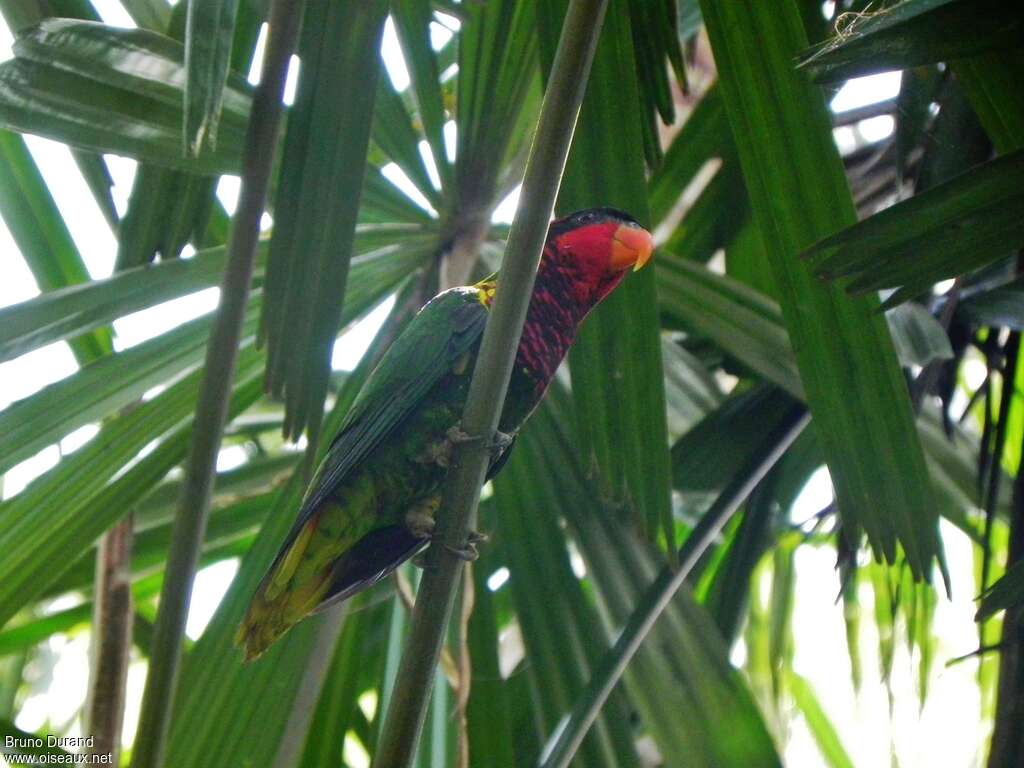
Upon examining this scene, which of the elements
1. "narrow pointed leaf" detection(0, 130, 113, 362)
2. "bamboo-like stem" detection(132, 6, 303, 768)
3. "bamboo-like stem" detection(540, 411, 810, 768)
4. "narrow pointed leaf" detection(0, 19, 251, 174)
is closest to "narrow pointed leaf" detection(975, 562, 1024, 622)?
"bamboo-like stem" detection(540, 411, 810, 768)

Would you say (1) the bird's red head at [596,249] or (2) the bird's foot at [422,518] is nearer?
(1) the bird's red head at [596,249]

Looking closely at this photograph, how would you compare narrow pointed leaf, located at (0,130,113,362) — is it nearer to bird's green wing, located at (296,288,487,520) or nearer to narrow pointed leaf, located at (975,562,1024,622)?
bird's green wing, located at (296,288,487,520)

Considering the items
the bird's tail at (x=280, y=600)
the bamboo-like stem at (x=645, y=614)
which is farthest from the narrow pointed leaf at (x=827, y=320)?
the bird's tail at (x=280, y=600)

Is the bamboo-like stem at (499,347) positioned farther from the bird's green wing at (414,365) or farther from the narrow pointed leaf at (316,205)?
the bird's green wing at (414,365)

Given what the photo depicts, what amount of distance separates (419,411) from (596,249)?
1.41 feet

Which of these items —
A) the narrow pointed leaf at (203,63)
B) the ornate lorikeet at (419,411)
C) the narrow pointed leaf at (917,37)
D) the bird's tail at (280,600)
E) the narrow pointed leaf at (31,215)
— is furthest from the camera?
the narrow pointed leaf at (31,215)

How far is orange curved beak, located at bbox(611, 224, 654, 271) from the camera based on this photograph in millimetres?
1673

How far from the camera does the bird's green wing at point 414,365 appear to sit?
174 cm

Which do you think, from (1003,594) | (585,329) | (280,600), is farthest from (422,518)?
(1003,594)

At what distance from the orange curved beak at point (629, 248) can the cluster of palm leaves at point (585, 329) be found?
93mm

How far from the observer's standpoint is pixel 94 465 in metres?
1.84

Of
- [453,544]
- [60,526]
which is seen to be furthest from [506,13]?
[60,526]

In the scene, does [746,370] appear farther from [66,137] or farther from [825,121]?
[66,137]

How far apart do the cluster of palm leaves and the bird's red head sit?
3.1 inches
